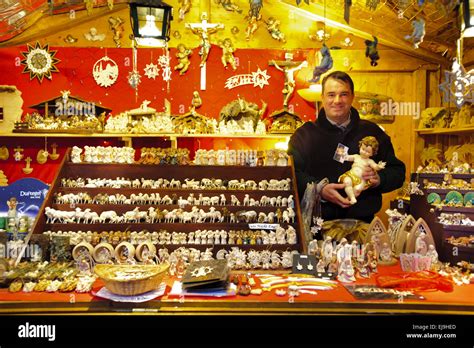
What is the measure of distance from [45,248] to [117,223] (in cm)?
62

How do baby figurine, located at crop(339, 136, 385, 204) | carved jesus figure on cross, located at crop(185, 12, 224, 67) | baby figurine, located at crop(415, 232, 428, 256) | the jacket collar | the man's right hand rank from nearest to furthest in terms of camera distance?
baby figurine, located at crop(415, 232, 428, 256) → baby figurine, located at crop(339, 136, 385, 204) → the man's right hand → the jacket collar → carved jesus figure on cross, located at crop(185, 12, 224, 67)

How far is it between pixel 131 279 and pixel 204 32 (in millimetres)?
4364

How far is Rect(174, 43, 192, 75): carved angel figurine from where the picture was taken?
6.19m

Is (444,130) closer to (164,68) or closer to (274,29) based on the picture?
(274,29)

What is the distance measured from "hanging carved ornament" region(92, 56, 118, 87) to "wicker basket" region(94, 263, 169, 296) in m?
4.03

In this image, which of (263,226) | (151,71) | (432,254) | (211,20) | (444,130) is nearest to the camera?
(432,254)

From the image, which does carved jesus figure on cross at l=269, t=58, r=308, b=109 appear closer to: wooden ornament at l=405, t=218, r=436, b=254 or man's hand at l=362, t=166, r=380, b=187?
man's hand at l=362, t=166, r=380, b=187

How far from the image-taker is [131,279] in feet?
8.54

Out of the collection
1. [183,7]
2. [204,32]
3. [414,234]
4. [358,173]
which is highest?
[183,7]


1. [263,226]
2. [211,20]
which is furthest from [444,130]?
[211,20]

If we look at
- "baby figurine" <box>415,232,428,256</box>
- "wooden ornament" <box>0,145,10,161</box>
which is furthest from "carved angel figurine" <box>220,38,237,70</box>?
"baby figurine" <box>415,232,428,256</box>

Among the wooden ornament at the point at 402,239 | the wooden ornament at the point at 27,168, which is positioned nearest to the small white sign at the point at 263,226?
the wooden ornament at the point at 402,239

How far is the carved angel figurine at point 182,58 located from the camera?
6188mm
